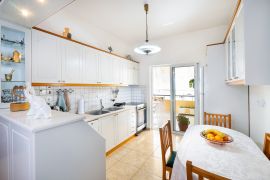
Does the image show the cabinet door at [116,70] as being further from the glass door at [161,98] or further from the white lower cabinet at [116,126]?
the glass door at [161,98]

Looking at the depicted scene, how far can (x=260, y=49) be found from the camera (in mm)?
1230

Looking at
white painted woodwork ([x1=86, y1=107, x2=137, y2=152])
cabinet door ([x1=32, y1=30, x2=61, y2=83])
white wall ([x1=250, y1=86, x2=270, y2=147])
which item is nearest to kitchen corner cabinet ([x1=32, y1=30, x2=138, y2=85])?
cabinet door ([x1=32, y1=30, x2=61, y2=83])

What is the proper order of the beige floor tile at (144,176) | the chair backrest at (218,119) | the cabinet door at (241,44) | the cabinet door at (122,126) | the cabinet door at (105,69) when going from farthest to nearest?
the cabinet door at (122,126)
the cabinet door at (105,69)
the chair backrest at (218,119)
the beige floor tile at (144,176)
the cabinet door at (241,44)

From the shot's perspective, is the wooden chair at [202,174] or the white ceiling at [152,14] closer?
the wooden chair at [202,174]

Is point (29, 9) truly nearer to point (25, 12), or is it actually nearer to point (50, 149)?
point (25, 12)

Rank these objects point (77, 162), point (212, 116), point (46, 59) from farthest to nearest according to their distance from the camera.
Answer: point (212, 116) < point (46, 59) < point (77, 162)

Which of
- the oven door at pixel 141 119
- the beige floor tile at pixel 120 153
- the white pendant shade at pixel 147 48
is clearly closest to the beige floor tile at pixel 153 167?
the beige floor tile at pixel 120 153

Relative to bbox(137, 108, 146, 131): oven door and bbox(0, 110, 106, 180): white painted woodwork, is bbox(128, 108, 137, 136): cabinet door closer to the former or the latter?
bbox(137, 108, 146, 131): oven door

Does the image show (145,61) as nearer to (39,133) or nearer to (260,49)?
(260,49)

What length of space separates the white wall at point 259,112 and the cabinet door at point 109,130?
2448 mm

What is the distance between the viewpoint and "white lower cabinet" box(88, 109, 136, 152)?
8.16ft

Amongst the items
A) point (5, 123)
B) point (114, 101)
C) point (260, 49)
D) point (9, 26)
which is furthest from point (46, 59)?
point (260, 49)

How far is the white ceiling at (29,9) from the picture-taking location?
4.06 feet

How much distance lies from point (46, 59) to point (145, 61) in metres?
2.93
